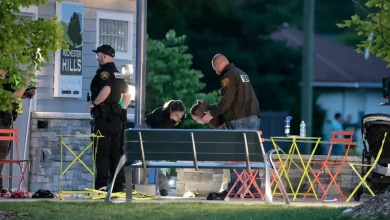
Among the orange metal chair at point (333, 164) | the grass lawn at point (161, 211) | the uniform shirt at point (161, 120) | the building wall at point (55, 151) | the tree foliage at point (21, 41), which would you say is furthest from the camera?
the building wall at point (55, 151)

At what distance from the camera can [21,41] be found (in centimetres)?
1404

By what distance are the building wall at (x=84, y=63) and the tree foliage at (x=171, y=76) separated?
16.8m

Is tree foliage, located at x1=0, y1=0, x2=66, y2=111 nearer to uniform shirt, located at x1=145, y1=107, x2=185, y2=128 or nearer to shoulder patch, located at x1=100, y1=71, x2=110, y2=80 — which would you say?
shoulder patch, located at x1=100, y1=71, x2=110, y2=80

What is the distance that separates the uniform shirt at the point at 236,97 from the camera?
56.3 feet

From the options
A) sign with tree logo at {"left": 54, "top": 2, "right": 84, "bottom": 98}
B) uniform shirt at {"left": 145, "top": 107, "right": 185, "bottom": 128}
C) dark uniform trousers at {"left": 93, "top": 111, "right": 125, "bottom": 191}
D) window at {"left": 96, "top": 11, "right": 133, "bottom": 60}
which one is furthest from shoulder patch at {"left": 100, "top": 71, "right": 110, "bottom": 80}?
window at {"left": 96, "top": 11, "right": 133, "bottom": 60}

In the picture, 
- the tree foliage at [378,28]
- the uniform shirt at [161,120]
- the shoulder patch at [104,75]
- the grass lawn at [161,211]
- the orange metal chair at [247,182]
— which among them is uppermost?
the tree foliage at [378,28]

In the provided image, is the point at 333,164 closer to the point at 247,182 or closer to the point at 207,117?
the point at 247,182

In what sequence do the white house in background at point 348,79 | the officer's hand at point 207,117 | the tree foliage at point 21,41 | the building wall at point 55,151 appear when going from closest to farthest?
1. the tree foliage at point 21,41
2. the officer's hand at point 207,117
3. the building wall at point 55,151
4. the white house in background at point 348,79

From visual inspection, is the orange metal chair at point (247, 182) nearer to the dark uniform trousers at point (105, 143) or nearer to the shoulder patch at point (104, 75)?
the dark uniform trousers at point (105, 143)

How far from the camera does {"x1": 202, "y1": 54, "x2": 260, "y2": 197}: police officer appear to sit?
56.3 ft

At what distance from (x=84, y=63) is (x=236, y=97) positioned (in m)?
4.84

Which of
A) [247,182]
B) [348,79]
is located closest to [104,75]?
[247,182]

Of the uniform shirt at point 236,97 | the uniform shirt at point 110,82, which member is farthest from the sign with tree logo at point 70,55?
the uniform shirt at point 236,97

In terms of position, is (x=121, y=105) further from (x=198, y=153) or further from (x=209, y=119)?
(x=198, y=153)
